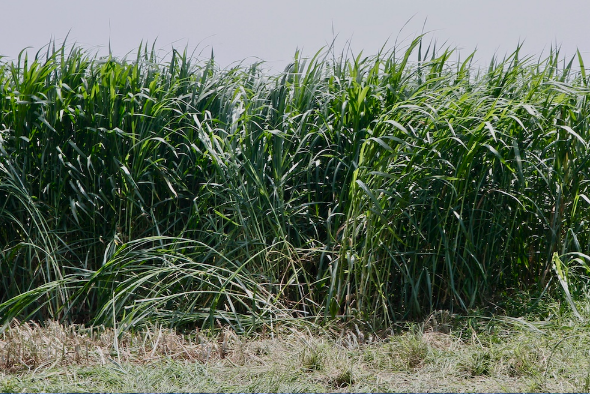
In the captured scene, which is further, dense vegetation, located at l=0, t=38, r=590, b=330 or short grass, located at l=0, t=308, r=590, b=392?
dense vegetation, located at l=0, t=38, r=590, b=330

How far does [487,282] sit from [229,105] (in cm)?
192

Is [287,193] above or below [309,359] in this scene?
above

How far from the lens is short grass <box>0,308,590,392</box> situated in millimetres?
2586

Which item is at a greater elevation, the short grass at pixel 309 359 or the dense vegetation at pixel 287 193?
the dense vegetation at pixel 287 193

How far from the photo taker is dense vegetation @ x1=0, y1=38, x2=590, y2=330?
10.9 feet

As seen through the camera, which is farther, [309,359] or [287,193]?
[287,193]

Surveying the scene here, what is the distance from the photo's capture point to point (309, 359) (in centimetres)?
277

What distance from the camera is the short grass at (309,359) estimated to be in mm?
2586

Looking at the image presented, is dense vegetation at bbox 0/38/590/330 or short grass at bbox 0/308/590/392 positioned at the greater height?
dense vegetation at bbox 0/38/590/330

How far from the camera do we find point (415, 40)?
369 cm

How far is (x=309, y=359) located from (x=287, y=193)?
1.27 m

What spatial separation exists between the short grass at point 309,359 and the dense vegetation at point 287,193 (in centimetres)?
21

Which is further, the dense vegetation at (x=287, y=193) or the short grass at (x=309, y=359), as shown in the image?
the dense vegetation at (x=287, y=193)

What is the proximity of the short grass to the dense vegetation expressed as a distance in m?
0.21
